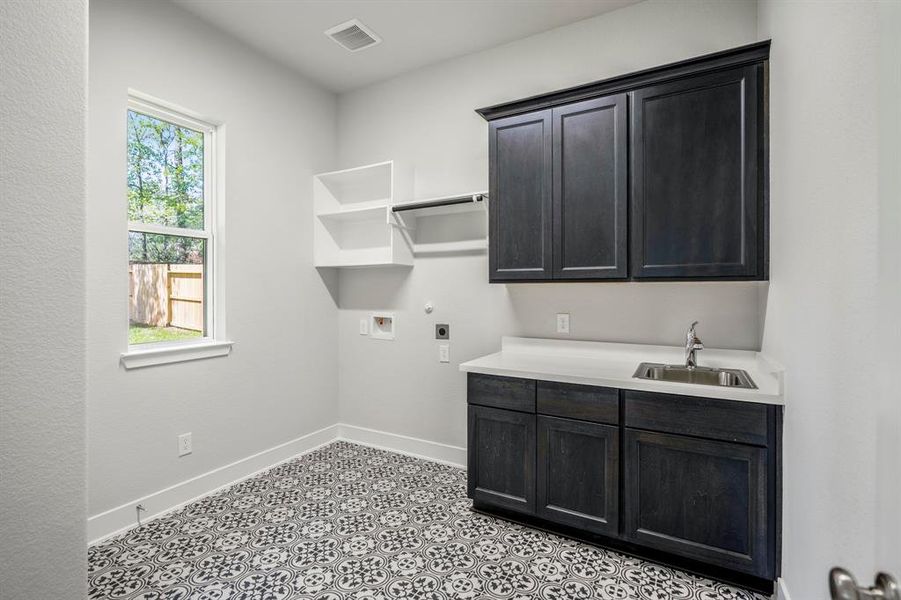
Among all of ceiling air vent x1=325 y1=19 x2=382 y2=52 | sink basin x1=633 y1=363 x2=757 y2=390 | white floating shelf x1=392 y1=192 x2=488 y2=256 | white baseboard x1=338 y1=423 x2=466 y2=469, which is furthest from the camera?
white baseboard x1=338 y1=423 x2=466 y2=469

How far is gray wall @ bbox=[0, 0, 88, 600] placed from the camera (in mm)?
970

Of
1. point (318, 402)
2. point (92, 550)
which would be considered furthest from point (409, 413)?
point (92, 550)

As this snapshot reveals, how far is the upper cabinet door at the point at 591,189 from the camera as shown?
→ 242cm

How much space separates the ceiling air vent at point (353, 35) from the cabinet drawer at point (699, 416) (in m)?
2.78

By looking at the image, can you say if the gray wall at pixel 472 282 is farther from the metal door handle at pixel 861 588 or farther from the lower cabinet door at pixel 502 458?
the metal door handle at pixel 861 588

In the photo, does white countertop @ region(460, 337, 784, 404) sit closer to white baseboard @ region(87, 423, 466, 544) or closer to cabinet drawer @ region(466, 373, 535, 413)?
cabinet drawer @ region(466, 373, 535, 413)

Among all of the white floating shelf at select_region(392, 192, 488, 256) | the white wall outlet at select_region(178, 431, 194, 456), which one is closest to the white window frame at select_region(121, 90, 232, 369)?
the white wall outlet at select_region(178, 431, 194, 456)

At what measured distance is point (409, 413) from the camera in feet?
11.9

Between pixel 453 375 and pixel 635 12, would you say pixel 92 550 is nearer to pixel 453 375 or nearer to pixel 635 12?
pixel 453 375

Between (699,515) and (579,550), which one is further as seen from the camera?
(579,550)

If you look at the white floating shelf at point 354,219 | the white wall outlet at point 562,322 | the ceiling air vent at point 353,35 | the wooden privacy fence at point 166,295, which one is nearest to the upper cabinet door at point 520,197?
the white wall outlet at point 562,322

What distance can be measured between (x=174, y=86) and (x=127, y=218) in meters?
0.89

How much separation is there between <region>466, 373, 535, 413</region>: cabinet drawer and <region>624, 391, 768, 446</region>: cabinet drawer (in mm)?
511

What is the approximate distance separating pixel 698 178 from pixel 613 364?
43.3 inches
